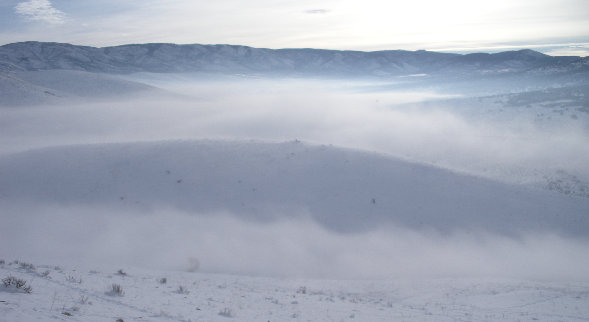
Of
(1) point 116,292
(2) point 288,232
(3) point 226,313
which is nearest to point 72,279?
(1) point 116,292

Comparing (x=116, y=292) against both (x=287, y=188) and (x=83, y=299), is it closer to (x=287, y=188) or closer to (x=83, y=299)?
(x=83, y=299)

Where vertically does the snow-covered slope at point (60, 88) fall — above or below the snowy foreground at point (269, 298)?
above

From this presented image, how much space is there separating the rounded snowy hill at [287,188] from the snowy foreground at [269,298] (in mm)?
5038

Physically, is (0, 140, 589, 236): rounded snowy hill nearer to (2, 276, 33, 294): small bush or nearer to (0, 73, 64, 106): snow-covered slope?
(2, 276, 33, 294): small bush

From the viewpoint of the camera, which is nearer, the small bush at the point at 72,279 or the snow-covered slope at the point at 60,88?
the small bush at the point at 72,279

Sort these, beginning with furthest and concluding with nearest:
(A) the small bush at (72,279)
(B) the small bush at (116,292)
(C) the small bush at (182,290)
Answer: (C) the small bush at (182,290), (A) the small bush at (72,279), (B) the small bush at (116,292)

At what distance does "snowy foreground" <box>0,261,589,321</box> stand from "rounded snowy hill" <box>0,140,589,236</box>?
198 inches

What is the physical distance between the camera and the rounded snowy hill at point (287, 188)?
17453 millimetres

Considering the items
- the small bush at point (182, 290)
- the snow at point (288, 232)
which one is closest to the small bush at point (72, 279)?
the snow at point (288, 232)

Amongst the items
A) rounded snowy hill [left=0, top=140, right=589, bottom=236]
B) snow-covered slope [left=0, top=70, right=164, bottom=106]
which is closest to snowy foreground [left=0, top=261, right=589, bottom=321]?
rounded snowy hill [left=0, top=140, right=589, bottom=236]

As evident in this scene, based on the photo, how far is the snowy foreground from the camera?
6535 millimetres

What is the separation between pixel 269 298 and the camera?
9.27 metres

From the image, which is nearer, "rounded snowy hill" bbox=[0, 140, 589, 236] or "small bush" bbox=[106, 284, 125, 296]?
"small bush" bbox=[106, 284, 125, 296]

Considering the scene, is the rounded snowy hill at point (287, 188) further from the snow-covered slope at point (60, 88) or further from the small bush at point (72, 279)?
the snow-covered slope at point (60, 88)
